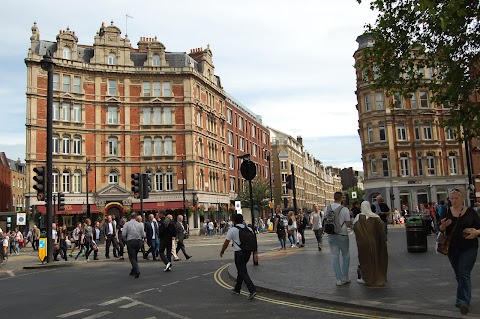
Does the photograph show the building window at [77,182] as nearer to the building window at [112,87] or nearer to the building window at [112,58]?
the building window at [112,87]

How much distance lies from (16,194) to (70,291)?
76.6m

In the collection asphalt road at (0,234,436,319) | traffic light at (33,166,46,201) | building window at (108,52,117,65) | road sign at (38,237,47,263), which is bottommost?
asphalt road at (0,234,436,319)

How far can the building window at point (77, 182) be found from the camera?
43312 millimetres

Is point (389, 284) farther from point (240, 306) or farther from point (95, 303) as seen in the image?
point (95, 303)

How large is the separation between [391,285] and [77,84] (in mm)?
41783

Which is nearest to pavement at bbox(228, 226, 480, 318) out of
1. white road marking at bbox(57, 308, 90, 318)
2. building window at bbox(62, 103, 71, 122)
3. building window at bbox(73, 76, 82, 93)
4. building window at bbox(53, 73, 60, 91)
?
white road marking at bbox(57, 308, 90, 318)

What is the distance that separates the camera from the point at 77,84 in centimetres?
4438

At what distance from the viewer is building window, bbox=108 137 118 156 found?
45.4m

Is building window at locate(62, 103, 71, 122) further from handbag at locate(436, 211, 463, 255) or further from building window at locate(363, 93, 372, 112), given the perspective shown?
handbag at locate(436, 211, 463, 255)

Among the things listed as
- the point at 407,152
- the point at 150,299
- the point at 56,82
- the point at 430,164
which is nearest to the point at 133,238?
the point at 150,299

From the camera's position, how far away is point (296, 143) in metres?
99.7

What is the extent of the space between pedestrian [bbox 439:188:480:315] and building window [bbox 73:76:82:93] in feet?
142

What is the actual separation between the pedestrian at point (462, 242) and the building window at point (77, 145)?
138ft

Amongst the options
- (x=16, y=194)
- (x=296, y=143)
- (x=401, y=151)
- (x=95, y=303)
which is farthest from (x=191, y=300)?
(x=296, y=143)
